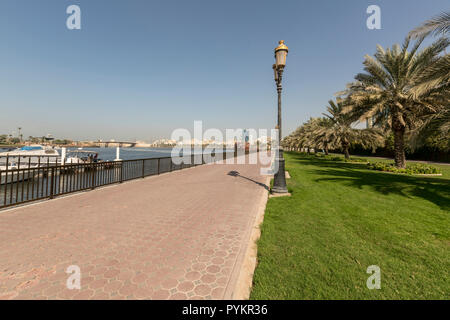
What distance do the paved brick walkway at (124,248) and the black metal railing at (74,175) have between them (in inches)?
31.4

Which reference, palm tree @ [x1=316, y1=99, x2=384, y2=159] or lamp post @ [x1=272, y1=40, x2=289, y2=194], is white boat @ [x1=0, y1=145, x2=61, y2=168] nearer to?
lamp post @ [x1=272, y1=40, x2=289, y2=194]

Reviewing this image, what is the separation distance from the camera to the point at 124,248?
340cm

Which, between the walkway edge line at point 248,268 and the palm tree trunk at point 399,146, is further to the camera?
the palm tree trunk at point 399,146

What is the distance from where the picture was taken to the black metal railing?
5902 millimetres

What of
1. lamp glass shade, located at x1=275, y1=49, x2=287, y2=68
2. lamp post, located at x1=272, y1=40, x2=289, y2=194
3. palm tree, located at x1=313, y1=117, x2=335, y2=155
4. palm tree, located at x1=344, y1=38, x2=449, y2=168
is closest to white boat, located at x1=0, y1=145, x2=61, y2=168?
lamp post, located at x1=272, y1=40, x2=289, y2=194

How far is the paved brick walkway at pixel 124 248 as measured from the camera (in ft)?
8.07

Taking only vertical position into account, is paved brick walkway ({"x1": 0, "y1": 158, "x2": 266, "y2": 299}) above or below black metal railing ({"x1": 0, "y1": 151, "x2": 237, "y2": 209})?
below

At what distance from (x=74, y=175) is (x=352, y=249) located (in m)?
Result: 9.25

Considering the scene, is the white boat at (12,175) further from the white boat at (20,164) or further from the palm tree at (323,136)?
the palm tree at (323,136)

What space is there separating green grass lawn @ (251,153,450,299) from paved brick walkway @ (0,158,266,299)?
0.63 m

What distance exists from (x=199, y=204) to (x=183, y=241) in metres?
2.44

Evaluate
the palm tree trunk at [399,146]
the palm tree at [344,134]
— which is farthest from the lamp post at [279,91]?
the palm tree at [344,134]
